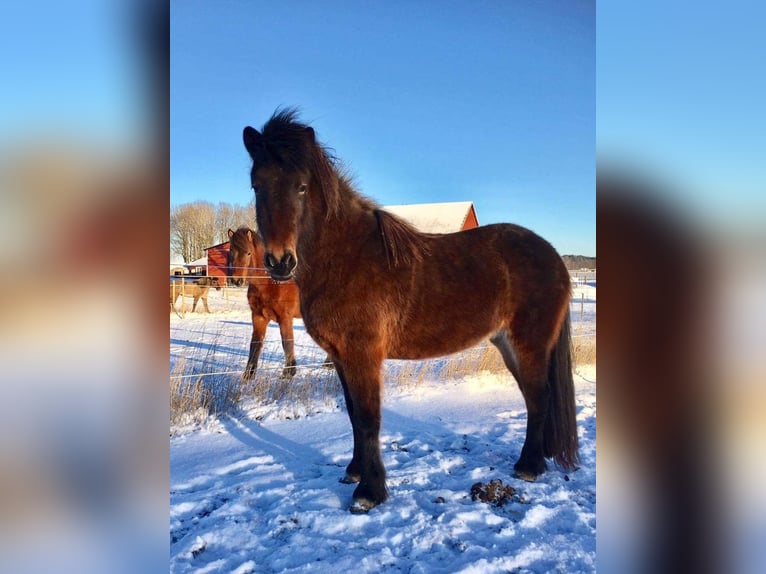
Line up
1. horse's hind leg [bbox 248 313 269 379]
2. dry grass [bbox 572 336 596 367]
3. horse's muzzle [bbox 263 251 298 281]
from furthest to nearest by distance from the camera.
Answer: horse's hind leg [bbox 248 313 269 379], dry grass [bbox 572 336 596 367], horse's muzzle [bbox 263 251 298 281]

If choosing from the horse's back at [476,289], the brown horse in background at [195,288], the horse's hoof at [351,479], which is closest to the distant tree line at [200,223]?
the brown horse in background at [195,288]

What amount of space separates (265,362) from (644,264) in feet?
14.7

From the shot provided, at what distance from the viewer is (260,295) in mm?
4703

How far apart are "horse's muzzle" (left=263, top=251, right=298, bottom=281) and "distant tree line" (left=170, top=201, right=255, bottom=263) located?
0.68 metres

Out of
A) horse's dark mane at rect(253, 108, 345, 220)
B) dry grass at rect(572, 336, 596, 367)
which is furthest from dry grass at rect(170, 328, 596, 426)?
horse's dark mane at rect(253, 108, 345, 220)

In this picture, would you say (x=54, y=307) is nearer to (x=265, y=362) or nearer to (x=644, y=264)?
(x=644, y=264)

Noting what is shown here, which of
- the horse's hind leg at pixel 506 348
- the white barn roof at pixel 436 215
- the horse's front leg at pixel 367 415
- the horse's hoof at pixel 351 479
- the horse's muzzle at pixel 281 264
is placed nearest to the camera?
the horse's muzzle at pixel 281 264

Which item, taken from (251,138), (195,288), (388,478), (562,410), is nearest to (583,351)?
(562,410)

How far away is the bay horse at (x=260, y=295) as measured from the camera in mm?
4496

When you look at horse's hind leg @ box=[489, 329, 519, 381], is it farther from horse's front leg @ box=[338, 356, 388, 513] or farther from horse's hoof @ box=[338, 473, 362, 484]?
horse's hoof @ box=[338, 473, 362, 484]

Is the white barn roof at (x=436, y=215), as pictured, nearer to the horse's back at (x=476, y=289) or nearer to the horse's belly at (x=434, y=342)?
the horse's back at (x=476, y=289)

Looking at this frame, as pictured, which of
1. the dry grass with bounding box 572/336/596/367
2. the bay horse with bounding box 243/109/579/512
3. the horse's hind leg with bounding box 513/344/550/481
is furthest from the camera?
the dry grass with bounding box 572/336/596/367

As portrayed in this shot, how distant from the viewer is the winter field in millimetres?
1671

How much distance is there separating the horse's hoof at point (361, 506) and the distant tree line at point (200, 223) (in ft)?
6.01
